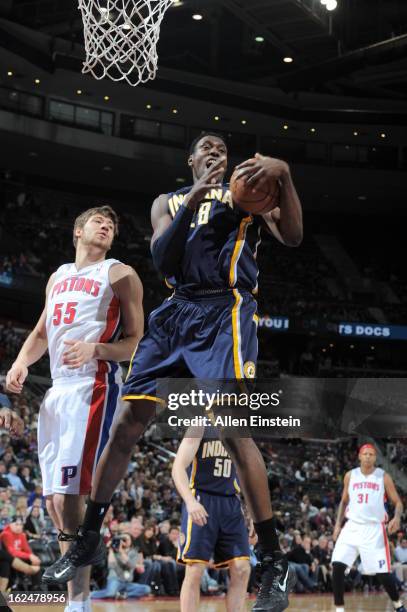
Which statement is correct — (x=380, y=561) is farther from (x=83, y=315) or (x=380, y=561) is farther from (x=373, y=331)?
(x=373, y=331)

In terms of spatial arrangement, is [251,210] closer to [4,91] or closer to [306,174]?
[4,91]

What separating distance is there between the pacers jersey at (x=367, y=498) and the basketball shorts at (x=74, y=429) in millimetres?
4620

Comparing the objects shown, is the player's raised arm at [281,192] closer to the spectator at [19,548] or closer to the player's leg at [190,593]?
the player's leg at [190,593]

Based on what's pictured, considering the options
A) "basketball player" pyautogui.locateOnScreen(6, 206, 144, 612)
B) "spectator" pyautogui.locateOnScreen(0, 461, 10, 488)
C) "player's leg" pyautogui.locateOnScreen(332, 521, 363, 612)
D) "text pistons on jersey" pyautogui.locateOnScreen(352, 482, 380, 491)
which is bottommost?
"player's leg" pyautogui.locateOnScreen(332, 521, 363, 612)

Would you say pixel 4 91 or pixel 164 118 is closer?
pixel 4 91

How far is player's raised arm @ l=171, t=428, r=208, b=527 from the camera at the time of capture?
17.6ft

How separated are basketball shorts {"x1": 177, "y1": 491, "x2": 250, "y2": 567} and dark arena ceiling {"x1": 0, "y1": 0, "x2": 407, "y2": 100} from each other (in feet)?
49.2

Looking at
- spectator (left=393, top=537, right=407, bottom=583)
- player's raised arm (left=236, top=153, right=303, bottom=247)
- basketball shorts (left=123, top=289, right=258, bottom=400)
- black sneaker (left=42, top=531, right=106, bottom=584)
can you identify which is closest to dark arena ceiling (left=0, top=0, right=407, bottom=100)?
spectator (left=393, top=537, right=407, bottom=583)

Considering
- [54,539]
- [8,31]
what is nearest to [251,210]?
[54,539]

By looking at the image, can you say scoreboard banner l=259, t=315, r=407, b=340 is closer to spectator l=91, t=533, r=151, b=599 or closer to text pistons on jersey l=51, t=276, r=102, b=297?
spectator l=91, t=533, r=151, b=599

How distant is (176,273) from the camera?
4152 millimetres

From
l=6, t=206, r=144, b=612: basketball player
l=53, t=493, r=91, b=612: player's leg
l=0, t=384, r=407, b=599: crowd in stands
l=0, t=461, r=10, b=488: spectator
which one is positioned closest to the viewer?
l=53, t=493, r=91, b=612: player's leg

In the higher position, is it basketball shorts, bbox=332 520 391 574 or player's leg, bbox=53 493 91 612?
player's leg, bbox=53 493 91 612

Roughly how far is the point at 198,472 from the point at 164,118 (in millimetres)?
22295
